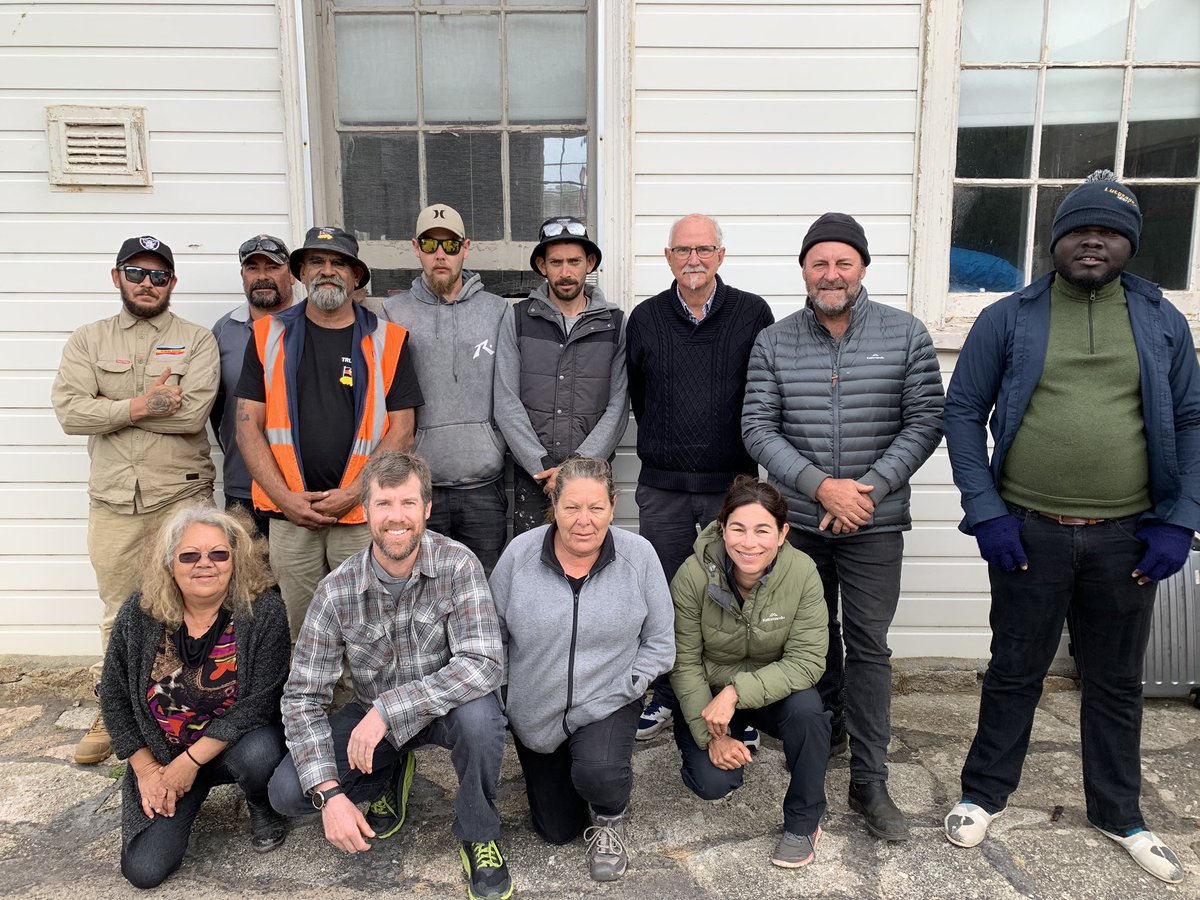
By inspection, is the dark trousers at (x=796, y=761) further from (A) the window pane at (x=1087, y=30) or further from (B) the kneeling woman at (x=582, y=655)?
(A) the window pane at (x=1087, y=30)

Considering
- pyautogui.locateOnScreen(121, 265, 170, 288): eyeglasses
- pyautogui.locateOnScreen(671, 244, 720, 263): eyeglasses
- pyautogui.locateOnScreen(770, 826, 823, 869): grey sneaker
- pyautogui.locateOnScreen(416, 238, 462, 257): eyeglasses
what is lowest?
pyautogui.locateOnScreen(770, 826, 823, 869): grey sneaker

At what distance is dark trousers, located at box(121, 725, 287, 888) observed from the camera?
2.50 metres

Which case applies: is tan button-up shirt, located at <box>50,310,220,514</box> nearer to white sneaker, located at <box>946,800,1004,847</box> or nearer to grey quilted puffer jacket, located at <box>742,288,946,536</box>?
grey quilted puffer jacket, located at <box>742,288,946,536</box>

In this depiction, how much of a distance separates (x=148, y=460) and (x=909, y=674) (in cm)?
346

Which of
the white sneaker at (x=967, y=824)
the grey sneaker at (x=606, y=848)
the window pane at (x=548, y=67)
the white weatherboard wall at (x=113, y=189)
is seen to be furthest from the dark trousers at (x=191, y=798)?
the window pane at (x=548, y=67)

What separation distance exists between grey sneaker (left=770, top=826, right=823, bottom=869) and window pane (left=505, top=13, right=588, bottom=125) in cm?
324

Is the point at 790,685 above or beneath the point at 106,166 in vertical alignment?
beneath

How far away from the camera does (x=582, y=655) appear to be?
8.57 ft

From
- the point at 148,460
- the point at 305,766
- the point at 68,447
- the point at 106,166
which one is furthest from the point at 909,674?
the point at 106,166

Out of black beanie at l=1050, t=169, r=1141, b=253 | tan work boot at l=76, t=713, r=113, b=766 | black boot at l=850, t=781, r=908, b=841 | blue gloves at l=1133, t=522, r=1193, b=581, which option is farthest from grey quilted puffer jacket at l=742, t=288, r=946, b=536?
tan work boot at l=76, t=713, r=113, b=766

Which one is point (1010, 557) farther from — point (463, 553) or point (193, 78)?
point (193, 78)

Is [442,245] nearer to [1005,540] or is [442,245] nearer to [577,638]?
[577,638]

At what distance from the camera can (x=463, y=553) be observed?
2668mm

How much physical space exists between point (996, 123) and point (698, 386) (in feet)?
6.64
